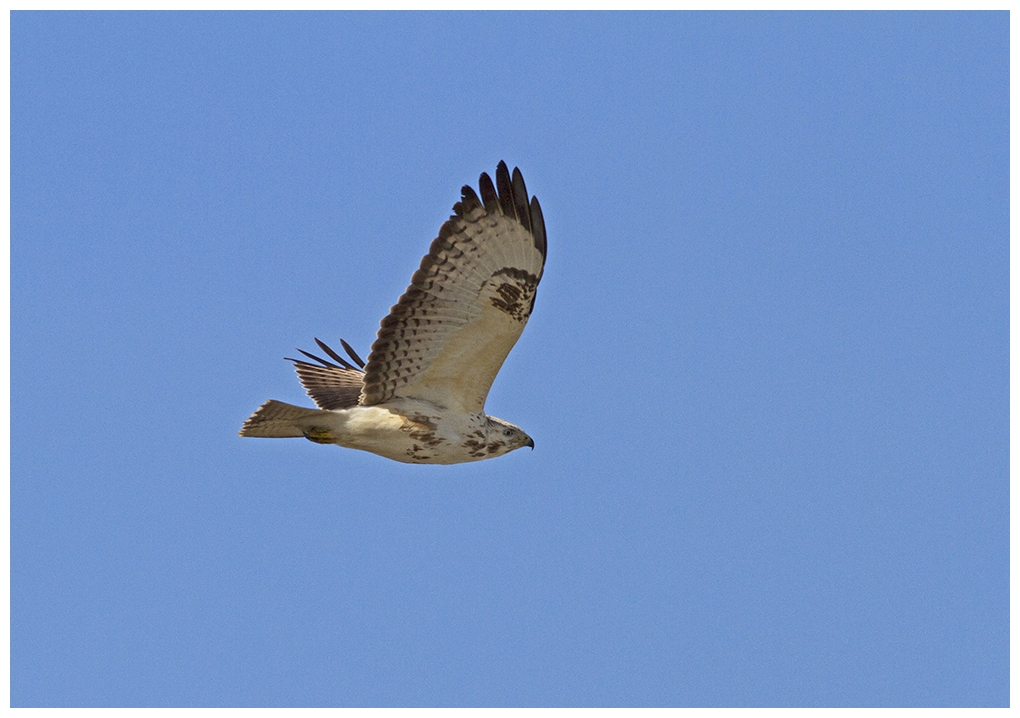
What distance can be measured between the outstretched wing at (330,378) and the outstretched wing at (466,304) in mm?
1469

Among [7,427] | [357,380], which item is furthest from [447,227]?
[7,427]

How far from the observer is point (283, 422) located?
10.6m

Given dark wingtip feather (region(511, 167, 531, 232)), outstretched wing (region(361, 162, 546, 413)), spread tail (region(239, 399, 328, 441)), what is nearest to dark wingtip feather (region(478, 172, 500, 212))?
outstretched wing (region(361, 162, 546, 413))

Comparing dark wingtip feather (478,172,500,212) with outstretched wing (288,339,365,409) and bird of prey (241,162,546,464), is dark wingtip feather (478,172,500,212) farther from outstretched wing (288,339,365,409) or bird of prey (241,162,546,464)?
outstretched wing (288,339,365,409)

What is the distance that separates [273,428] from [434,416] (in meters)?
1.23

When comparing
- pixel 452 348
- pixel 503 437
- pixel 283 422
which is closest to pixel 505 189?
pixel 452 348

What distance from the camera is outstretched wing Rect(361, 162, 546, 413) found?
1026 centimetres

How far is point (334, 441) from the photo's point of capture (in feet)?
35.3

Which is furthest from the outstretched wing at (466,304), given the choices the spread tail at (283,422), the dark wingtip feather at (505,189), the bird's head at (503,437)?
the spread tail at (283,422)

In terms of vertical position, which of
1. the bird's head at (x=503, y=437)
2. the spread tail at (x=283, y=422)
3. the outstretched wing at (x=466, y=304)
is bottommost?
the spread tail at (x=283, y=422)

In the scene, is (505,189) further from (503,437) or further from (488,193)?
(503,437)

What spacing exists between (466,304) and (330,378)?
9.09 ft

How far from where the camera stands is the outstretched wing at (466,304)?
10.3 metres

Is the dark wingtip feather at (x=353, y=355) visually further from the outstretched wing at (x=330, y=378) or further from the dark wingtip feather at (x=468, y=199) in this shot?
the dark wingtip feather at (x=468, y=199)
